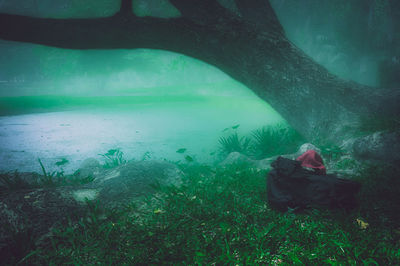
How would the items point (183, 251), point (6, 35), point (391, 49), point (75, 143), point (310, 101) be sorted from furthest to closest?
point (75, 143) → point (391, 49) → point (310, 101) → point (6, 35) → point (183, 251)

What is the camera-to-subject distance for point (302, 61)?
455 centimetres

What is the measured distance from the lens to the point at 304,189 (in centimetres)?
237

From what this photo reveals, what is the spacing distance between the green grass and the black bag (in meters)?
0.12

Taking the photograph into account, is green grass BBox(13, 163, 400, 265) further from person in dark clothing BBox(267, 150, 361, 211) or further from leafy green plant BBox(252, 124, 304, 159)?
leafy green plant BBox(252, 124, 304, 159)

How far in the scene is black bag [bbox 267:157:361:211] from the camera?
7.33 feet

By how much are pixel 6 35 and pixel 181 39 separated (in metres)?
3.46

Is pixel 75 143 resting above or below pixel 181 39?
below

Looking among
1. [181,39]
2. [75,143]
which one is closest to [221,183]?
[181,39]

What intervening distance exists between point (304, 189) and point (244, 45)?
129 inches

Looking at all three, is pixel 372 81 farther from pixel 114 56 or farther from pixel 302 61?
pixel 114 56

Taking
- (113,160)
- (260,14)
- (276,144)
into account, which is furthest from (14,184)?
(276,144)

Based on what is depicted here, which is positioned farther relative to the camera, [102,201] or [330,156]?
[330,156]

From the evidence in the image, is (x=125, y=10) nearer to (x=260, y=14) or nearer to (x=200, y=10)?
(x=200, y=10)

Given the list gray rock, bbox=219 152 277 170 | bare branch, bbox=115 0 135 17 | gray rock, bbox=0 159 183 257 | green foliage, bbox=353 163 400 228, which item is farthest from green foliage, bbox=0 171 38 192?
green foliage, bbox=353 163 400 228
